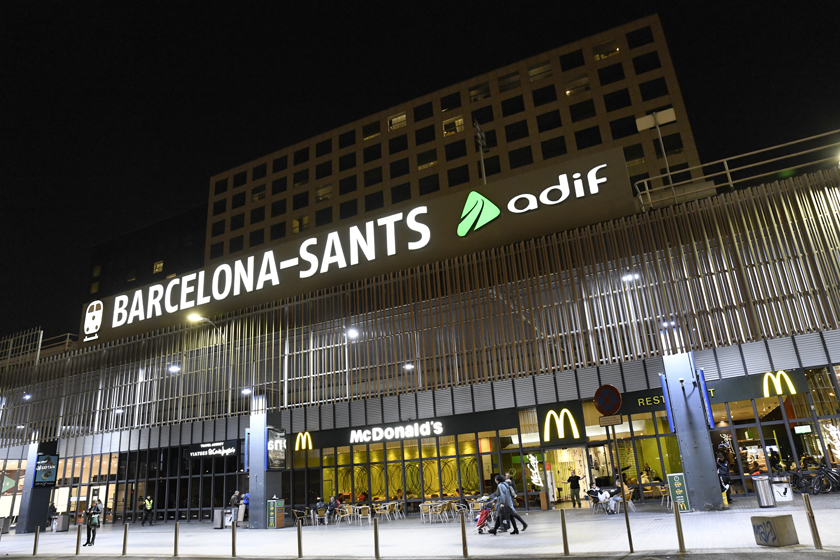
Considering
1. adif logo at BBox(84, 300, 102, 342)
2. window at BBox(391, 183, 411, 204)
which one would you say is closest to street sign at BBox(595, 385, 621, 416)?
→ adif logo at BBox(84, 300, 102, 342)

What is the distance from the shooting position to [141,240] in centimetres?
6462

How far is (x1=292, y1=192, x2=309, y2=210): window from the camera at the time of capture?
176 ft

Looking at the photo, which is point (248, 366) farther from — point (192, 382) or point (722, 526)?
point (722, 526)

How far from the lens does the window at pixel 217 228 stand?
56.9 m

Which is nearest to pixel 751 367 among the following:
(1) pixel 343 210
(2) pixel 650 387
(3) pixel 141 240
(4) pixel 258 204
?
(2) pixel 650 387

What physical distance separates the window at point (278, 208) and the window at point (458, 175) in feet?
58.0

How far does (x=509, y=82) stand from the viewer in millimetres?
46781

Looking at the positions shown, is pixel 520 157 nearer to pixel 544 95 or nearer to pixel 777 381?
pixel 544 95

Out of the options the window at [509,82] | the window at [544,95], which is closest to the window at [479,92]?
the window at [509,82]

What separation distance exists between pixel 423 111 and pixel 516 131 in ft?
31.3

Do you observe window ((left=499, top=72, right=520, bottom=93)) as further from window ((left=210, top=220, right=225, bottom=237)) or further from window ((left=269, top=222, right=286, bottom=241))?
window ((left=210, top=220, right=225, bottom=237))

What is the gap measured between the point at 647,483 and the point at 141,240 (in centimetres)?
6098

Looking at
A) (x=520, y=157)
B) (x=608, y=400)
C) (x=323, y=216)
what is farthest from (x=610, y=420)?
(x=323, y=216)

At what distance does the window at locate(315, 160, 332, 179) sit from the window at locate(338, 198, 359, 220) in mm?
4322
